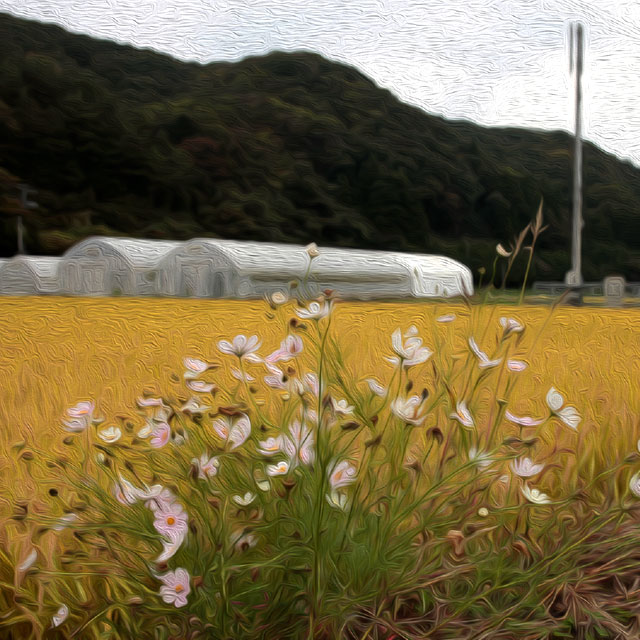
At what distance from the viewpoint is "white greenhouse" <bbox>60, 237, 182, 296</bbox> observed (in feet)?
52.9

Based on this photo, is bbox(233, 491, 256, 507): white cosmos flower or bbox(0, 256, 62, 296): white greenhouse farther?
bbox(0, 256, 62, 296): white greenhouse

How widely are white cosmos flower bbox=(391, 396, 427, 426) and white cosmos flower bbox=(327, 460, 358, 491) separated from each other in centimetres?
13

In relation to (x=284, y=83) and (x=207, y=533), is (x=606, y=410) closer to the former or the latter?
(x=207, y=533)

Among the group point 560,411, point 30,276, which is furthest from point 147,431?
point 30,276

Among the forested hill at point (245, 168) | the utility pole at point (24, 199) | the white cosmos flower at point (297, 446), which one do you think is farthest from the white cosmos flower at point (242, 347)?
the utility pole at point (24, 199)

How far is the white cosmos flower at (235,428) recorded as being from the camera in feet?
Answer: 4.27

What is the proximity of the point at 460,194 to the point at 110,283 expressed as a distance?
8610 millimetres

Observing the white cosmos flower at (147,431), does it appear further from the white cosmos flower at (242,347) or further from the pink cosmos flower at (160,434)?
the white cosmos flower at (242,347)

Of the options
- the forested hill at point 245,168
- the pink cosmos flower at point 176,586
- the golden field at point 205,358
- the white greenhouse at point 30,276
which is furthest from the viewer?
the white greenhouse at point 30,276

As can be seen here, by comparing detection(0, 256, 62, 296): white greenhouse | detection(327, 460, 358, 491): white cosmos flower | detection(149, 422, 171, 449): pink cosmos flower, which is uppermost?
detection(149, 422, 171, 449): pink cosmos flower

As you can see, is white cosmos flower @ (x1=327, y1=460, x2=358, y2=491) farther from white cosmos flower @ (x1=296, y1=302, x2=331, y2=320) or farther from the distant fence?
the distant fence

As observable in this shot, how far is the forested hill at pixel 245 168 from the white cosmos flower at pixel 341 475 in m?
13.9

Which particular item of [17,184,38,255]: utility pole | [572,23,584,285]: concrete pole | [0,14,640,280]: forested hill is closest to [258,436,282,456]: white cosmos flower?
[572,23,584,285]: concrete pole

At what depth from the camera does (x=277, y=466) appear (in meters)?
1.34
